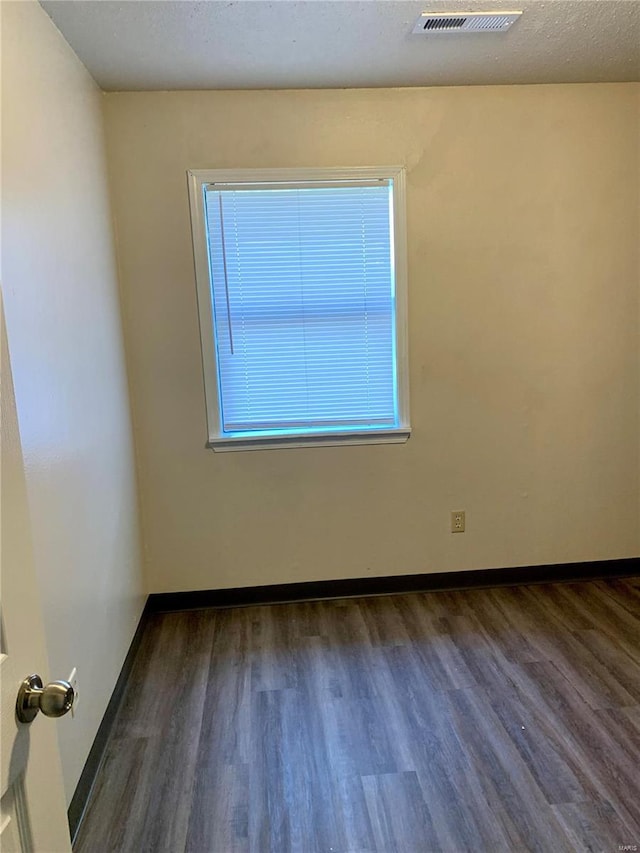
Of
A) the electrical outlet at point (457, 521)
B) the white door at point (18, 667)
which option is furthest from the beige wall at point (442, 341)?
the white door at point (18, 667)

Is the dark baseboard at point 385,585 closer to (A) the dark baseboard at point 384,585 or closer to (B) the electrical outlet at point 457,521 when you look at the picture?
(A) the dark baseboard at point 384,585

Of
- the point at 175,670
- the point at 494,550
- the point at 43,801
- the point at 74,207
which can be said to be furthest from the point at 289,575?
the point at 43,801

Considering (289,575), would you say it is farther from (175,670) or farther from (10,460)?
(10,460)

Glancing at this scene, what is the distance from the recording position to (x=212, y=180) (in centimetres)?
263

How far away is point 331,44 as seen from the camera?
218 cm

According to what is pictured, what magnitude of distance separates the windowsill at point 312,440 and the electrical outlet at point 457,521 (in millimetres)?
491

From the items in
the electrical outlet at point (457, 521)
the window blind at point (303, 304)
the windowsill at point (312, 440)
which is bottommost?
the electrical outlet at point (457, 521)

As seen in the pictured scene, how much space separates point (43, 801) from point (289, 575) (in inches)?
84.7

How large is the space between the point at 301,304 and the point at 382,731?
1.87 metres

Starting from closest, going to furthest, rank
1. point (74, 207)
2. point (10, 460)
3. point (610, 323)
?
point (10, 460) < point (74, 207) < point (610, 323)

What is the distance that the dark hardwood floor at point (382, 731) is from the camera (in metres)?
1.67

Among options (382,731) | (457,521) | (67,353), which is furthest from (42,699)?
(457,521)

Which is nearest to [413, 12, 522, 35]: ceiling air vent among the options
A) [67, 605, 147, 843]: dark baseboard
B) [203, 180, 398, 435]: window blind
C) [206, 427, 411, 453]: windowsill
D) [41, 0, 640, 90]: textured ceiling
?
[41, 0, 640, 90]: textured ceiling

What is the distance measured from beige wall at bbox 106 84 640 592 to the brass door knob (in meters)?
2.05
